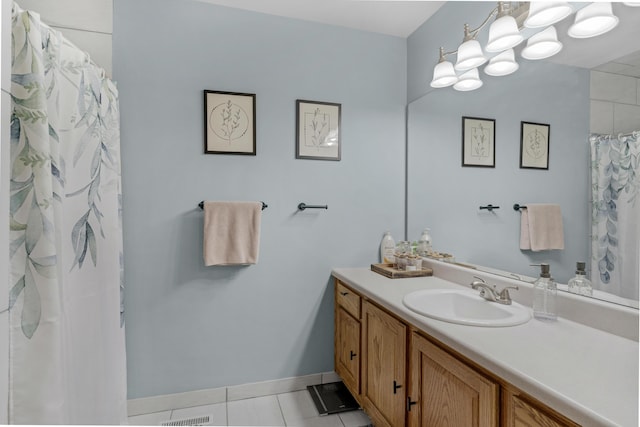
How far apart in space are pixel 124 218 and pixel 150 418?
3.81 ft

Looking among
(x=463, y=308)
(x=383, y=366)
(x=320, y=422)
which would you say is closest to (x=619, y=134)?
(x=463, y=308)

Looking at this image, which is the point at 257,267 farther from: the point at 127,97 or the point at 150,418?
the point at 127,97

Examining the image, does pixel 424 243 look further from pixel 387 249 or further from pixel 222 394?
pixel 222 394

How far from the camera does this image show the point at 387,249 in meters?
2.23

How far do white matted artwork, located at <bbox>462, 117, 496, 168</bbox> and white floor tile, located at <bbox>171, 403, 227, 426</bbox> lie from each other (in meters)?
2.01

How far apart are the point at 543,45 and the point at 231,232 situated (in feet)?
5.84

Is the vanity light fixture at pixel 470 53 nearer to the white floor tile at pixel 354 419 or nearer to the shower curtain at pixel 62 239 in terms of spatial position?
the shower curtain at pixel 62 239

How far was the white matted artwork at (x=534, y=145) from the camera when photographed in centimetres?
139

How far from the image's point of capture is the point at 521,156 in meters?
1.51

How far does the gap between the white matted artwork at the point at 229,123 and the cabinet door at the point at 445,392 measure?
1.45m

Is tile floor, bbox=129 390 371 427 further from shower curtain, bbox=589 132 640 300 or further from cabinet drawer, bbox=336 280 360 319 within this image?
shower curtain, bbox=589 132 640 300

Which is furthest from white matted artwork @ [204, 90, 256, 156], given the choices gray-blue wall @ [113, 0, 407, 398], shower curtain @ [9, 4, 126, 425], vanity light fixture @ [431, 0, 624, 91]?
vanity light fixture @ [431, 0, 624, 91]

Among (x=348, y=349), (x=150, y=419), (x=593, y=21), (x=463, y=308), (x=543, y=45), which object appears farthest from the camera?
(x=348, y=349)

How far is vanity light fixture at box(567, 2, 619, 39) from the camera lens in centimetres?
114
